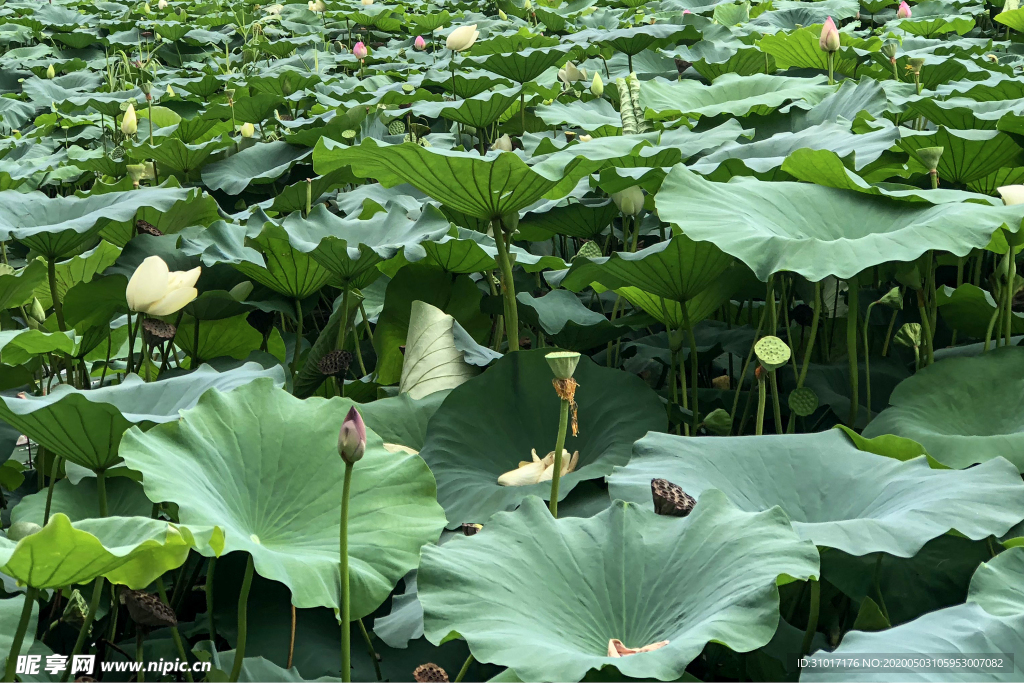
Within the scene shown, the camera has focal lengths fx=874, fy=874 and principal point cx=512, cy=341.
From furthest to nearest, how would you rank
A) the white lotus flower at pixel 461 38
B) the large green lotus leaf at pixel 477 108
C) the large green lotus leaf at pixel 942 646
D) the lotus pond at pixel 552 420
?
the white lotus flower at pixel 461 38
the large green lotus leaf at pixel 477 108
the lotus pond at pixel 552 420
the large green lotus leaf at pixel 942 646

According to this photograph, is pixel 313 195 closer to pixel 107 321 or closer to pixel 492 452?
pixel 107 321

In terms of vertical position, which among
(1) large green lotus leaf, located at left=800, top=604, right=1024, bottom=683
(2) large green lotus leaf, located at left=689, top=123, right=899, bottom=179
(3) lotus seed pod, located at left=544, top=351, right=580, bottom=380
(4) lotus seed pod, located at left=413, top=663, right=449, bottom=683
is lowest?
(4) lotus seed pod, located at left=413, top=663, right=449, bottom=683

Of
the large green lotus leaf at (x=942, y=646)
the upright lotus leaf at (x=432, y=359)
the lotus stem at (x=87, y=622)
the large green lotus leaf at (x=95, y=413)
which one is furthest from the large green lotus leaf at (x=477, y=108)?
the large green lotus leaf at (x=942, y=646)

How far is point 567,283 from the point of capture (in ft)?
4.52

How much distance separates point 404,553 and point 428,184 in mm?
589

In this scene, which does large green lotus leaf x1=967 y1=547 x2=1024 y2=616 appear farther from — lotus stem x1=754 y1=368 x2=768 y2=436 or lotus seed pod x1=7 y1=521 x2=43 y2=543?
lotus seed pod x1=7 y1=521 x2=43 y2=543

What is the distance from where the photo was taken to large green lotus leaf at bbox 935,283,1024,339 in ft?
4.46

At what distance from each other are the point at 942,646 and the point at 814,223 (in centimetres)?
69

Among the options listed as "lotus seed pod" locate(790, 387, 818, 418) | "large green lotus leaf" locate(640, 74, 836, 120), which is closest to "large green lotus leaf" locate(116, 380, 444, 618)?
"lotus seed pod" locate(790, 387, 818, 418)

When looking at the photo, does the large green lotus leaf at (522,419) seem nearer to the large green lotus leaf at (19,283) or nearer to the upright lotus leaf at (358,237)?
the upright lotus leaf at (358,237)

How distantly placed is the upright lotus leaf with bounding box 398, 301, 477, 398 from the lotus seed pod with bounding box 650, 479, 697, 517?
0.60 metres

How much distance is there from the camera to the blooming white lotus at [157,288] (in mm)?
1274

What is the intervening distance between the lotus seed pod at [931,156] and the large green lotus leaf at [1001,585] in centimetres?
78

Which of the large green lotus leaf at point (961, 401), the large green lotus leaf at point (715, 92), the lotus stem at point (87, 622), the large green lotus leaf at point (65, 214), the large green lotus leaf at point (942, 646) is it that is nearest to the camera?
the large green lotus leaf at point (942, 646)
